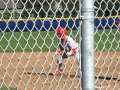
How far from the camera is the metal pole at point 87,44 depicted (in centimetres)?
377

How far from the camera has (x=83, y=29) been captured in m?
3.79

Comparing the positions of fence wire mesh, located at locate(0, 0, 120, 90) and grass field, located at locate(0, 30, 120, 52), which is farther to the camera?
grass field, located at locate(0, 30, 120, 52)

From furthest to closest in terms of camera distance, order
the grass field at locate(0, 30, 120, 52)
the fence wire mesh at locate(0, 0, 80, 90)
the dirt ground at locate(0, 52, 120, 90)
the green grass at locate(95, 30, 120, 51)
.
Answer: the dirt ground at locate(0, 52, 120, 90) < the green grass at locate(95, 30, 120, 51) < the grass field at locate(0, 30, 120, 52) < the fence wire mesh at locate(0, 0, 80, 90)

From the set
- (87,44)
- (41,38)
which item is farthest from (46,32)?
(87,44)

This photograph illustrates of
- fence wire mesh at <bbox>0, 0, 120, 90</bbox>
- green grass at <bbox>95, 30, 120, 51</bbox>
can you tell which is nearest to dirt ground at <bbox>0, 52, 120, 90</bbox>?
fence wire mesh at <bbox>0, 0, 120, 90</bbox>

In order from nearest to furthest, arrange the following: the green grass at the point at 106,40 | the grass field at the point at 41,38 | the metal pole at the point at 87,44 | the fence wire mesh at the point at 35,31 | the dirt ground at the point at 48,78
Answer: the metal pole at the point at 87,44, the fence wire mesh at the point at 35,31, the grass field at the point at 41,38, the green grass at the point at 106,40, the dirt ground at the point at 48,78

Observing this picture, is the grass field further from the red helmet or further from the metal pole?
the metal pole

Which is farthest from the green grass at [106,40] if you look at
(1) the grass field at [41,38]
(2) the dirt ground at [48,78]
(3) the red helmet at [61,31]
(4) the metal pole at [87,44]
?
(4) the metal pole at [87,44]

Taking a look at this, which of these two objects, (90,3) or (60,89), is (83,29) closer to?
(90,3)

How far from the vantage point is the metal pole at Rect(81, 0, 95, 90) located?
3770 mm

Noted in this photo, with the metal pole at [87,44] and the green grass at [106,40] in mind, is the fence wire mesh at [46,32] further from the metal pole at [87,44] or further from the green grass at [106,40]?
the metal pole at [87,44]

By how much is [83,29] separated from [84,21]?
0.21 ft

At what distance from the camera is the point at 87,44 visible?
149 inches

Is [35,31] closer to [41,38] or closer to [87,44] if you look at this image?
[41,38]
